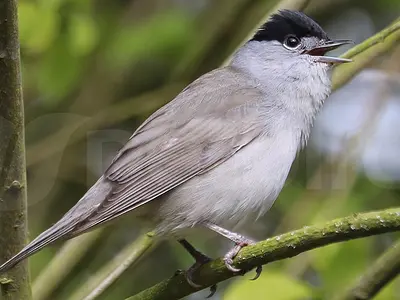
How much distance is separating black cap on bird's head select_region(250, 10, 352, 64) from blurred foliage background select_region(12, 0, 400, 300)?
75 centimetres

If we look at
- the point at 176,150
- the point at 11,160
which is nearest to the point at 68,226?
the point at 11,160

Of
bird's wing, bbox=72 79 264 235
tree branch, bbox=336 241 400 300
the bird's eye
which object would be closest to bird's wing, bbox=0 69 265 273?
bird's wing, bbox=72 79 264 235

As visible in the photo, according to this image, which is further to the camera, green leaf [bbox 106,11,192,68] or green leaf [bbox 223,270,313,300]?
green leaf [bbox 106,11,192,68]

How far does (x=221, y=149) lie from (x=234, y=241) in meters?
0.44

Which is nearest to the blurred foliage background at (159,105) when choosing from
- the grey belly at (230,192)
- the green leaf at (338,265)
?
the green leaf at (338,265)

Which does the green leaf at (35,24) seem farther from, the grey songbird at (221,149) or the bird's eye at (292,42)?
the bird's eye at (292,42)

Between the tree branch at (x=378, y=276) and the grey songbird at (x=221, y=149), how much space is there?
492mm

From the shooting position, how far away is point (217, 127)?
337cm

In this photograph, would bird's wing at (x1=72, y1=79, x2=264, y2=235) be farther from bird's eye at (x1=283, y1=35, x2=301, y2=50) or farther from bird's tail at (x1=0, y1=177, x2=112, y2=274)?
bird's eye at (x1=283, y1=35, x2=301, y2=50)

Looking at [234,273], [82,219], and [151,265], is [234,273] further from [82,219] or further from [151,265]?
[151,265]

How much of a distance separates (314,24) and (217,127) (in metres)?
0.76

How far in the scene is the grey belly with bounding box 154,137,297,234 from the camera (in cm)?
309

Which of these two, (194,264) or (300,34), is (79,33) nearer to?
(300,34)

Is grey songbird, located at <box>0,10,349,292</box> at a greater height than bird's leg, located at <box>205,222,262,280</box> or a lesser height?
greater
